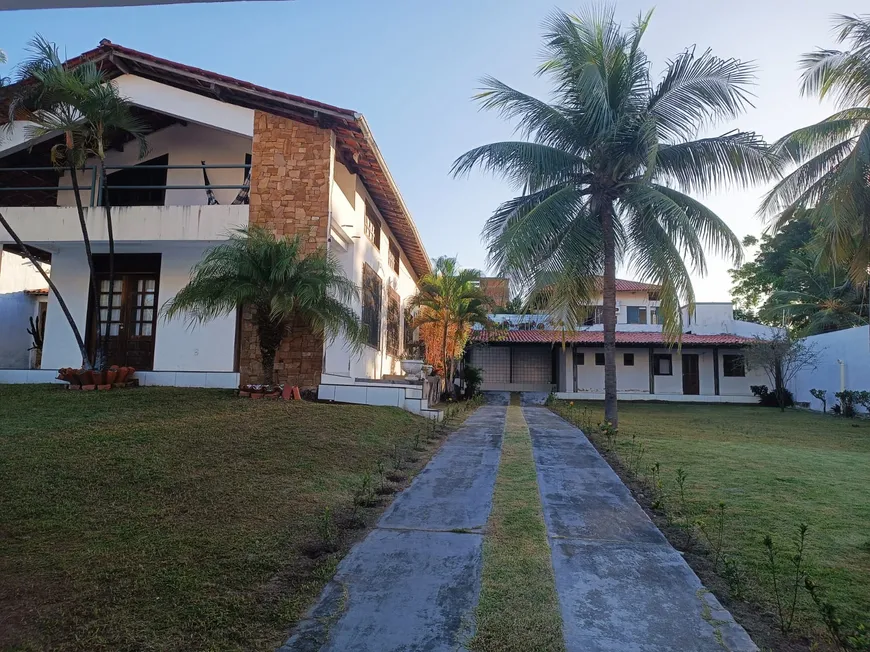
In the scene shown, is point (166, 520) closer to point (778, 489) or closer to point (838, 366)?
point (778, 489)

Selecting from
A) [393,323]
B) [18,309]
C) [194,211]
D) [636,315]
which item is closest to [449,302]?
[393,323]

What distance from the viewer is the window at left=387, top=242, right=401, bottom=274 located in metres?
19.2

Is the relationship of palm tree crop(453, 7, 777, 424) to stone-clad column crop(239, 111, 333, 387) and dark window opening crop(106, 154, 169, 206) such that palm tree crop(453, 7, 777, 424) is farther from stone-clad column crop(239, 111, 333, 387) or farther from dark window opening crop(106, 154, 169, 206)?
dark window opening crop(106, 154, 169, 206)

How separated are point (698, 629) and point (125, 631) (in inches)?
128

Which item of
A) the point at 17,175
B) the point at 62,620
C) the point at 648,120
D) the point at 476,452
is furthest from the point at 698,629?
the point at 17,175

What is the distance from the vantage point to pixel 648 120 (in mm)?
11133

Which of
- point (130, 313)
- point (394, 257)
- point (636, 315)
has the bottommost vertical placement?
point (130, 313)

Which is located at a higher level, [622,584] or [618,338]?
[618,338]

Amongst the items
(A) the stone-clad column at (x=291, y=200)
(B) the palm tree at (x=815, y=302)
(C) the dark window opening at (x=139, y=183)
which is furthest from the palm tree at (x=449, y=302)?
(B) the palm tree at (x=815, y=302)

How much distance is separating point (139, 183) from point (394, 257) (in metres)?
8.08

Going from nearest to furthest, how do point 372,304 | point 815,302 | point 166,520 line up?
point 166,520
point 372,304
point 815,302

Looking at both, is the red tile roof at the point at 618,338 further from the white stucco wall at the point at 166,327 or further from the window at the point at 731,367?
the white stucco wall at the point at 166,327

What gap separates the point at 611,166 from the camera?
12.0 m

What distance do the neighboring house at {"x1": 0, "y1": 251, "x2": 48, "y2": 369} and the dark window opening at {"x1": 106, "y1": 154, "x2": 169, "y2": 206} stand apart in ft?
10.3
